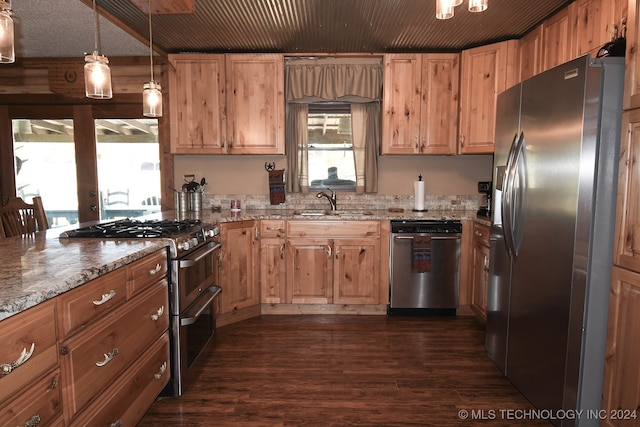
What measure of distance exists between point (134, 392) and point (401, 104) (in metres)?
3.17

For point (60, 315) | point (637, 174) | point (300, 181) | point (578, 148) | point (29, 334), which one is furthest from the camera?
point (300, 181)

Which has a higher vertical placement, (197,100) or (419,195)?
(197,100)

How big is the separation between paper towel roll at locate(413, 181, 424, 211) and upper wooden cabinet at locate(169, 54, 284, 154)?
1.41 m

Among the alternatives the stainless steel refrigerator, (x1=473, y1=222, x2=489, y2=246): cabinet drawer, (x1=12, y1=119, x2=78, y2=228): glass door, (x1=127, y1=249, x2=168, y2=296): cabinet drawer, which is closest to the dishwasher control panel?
(x1=473, y1=222, x2=489, y2=246): cabinet drawer

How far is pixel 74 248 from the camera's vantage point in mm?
1748

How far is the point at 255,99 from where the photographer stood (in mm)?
3688

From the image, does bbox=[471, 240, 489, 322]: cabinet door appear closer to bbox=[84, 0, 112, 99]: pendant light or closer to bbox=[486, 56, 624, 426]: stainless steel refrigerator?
bbox=[486, 56, 624, 426]: stainless steel refrigerator

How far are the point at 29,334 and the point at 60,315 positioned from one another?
0.14 metres

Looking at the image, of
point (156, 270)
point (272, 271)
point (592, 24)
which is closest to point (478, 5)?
point (592, 24)

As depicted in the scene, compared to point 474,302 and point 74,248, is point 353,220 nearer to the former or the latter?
point 474,302

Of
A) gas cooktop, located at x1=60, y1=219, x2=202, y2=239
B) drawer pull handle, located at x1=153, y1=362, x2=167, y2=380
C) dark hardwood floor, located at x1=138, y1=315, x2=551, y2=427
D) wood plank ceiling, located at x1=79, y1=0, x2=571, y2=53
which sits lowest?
dark hardwood floor, located at x1=138, y1=315, x2=551, y2=427

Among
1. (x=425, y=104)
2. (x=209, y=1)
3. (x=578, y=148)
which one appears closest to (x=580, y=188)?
(x=578, y=148)

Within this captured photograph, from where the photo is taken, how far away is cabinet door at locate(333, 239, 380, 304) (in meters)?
3.51

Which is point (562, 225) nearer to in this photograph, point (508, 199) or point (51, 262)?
point (508, 199)
